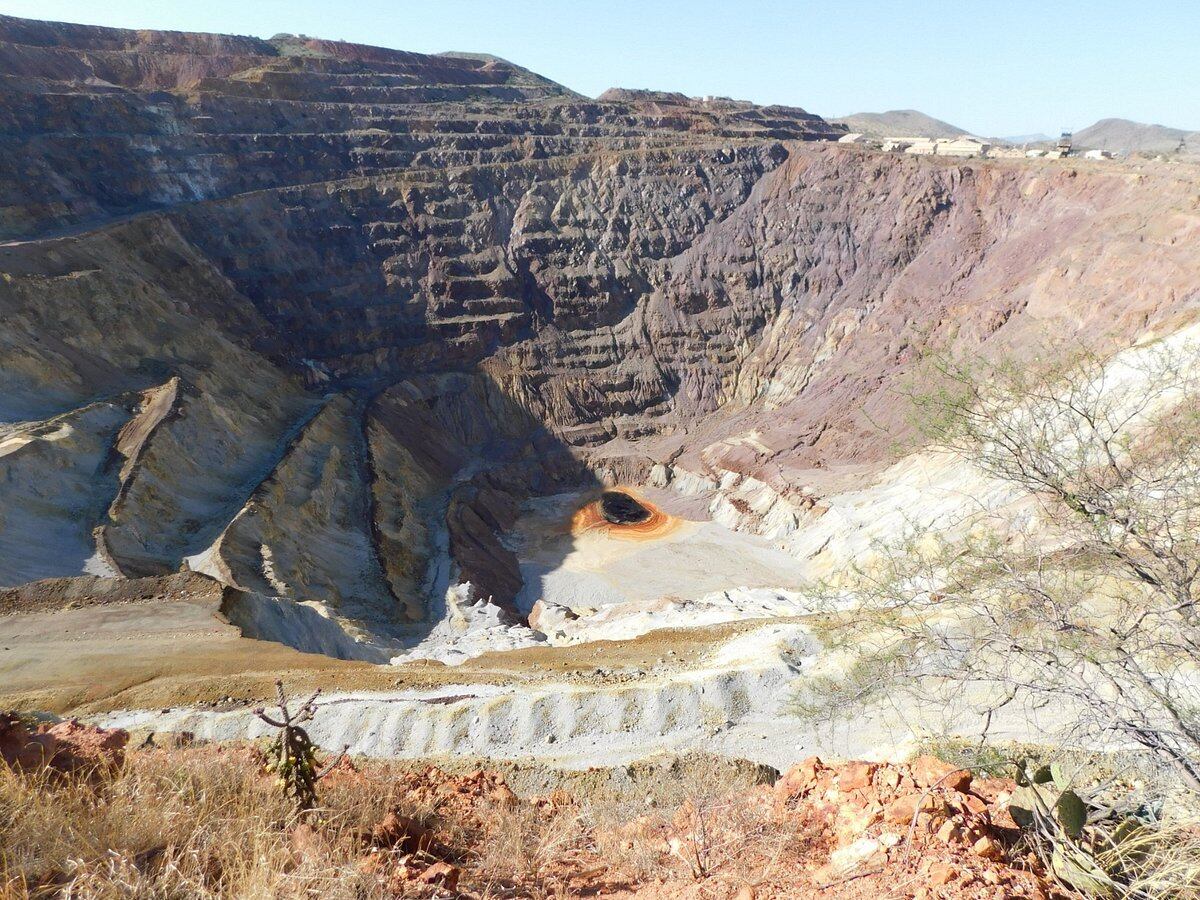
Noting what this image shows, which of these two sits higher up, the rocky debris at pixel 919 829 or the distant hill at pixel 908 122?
the distant hill at pixel 908 122

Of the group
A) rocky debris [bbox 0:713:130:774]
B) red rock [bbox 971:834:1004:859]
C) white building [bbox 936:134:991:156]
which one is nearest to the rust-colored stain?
rocky debris [bbox 0:713:130:774]

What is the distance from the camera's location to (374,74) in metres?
71.9

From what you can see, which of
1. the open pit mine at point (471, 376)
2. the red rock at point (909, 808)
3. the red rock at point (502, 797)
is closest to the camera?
the red rock at point (909, 808)

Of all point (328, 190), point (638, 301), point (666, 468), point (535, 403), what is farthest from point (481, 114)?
point (666, 468)

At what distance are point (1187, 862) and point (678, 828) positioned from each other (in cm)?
433

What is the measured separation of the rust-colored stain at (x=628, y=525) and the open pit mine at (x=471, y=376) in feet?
0.91

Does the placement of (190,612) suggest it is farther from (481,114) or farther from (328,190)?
(481,114)

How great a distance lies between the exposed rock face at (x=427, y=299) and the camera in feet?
94.0

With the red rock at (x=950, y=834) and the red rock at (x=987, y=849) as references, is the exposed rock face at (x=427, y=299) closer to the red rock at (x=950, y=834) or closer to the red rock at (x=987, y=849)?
the red rock at (x=950, y=834)

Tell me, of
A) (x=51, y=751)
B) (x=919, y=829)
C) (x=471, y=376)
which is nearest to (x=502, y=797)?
(x=51, y=751)

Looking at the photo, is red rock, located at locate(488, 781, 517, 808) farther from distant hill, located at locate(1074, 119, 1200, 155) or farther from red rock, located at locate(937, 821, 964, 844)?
distant hill, located at locate(1074, 119, 1200, 155)

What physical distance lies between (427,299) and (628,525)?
24.6 metres

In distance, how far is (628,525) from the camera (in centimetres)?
4406

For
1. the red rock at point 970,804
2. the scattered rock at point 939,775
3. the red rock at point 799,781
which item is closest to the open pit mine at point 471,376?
the red rock at point 799,781
